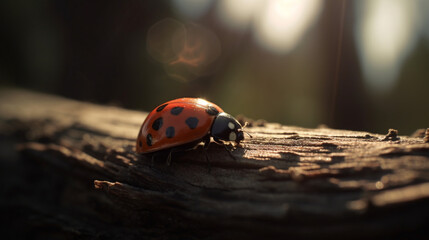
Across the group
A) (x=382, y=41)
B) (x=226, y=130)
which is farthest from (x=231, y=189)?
(x=382, y=41)

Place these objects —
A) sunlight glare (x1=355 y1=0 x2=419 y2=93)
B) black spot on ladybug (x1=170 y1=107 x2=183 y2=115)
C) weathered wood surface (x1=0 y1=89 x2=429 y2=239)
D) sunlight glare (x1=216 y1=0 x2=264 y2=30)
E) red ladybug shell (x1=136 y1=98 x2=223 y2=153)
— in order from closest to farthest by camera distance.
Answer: weathered wood surface (x1=0 y1=89 x2=429 y2=239) → red ladybug shell (x1=136 y1=98 x2=223 y2=153) → black spot on ladybug (x1=170 y1=107 x2=183 y2=115) → sunlight glare (x1=355 y1=0 x2=419 y2=93) → sunlight glare (x1=216 y1=0 x2=264 y2=30)

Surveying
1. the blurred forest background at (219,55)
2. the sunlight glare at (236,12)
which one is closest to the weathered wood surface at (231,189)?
the blurred forest background at (219,55)

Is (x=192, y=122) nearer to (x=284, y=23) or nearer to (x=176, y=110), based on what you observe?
(x=176, y=110)

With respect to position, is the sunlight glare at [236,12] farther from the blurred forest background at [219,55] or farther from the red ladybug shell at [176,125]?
the red ladybug shell at [176,125]

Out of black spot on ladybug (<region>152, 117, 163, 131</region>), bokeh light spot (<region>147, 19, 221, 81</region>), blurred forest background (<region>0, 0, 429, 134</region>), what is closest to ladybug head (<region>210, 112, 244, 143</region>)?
black spot on ladybug (<region>152, 117, 163, 131</region>)

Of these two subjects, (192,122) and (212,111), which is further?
(212,111)

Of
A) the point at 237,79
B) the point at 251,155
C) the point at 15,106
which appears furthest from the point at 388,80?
the point at 15,106

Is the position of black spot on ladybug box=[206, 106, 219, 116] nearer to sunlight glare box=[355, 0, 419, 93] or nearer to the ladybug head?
the ladybug head
